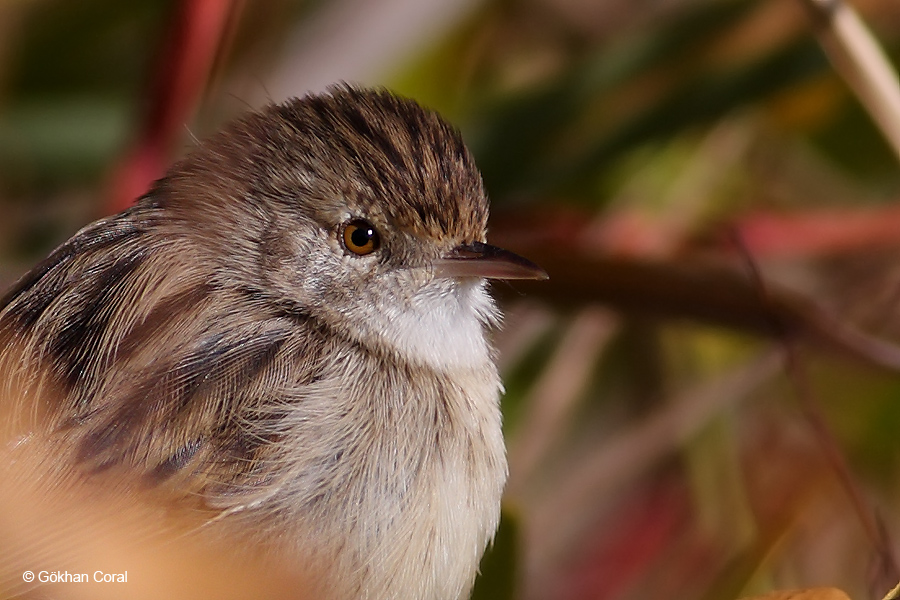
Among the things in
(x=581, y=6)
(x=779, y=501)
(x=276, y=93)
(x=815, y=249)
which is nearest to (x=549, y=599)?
(x=779, y=501)

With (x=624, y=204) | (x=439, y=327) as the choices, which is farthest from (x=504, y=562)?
(x=624, y=204)

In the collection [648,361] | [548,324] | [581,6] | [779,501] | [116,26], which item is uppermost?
[116,26]

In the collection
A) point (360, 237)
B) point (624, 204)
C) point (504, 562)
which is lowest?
point (504, 562)

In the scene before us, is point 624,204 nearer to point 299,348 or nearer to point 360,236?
point 360,236

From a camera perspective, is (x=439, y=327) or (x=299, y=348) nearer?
(x=299, y=348)

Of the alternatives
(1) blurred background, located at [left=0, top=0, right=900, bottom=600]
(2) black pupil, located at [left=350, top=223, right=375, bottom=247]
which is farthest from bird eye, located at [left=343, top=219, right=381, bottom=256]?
(1) blurred background, located at [left=0, top=0, right=900, bottom=600]

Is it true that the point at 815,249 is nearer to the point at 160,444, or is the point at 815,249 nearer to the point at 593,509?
the point at 593,509

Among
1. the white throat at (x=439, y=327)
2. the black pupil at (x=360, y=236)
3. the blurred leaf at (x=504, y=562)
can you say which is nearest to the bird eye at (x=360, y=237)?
the black pupil at (x=360, y=236)
